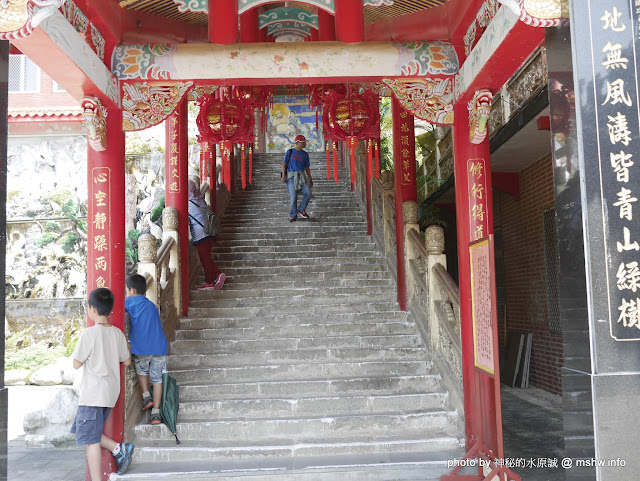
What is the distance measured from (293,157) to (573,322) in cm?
671

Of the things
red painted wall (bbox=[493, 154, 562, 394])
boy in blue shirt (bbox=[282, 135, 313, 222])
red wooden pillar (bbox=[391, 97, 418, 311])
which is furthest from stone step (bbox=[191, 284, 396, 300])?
red painted wall (bbox=[493, 154, 562, 394])

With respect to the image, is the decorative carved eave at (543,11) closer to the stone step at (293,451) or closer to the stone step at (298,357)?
the stone step at (293,451)

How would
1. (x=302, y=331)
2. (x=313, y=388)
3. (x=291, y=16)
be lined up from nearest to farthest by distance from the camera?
(x=313, y=388) < (x=291, y=16) < (x=302, y=331)

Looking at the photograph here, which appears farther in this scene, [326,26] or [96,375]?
[326,26]

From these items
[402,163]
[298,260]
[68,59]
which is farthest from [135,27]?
[298,260]

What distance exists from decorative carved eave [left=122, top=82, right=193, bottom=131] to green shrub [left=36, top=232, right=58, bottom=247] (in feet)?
29.5

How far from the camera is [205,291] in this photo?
705cm

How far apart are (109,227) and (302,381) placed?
223 centimetres

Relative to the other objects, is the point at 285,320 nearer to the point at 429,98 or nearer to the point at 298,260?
the point at 298,260

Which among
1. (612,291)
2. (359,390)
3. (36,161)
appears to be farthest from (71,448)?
(36,161)

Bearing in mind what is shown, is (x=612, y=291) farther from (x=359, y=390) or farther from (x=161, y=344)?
(x=161, y=344)

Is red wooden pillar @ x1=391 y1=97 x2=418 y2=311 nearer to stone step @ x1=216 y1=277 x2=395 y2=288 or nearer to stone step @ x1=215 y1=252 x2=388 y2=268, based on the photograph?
stone step @ x1=216 y1=277 x2=395 y2=288

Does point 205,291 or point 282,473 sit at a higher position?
point 205,291

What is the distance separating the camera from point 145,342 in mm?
4758
